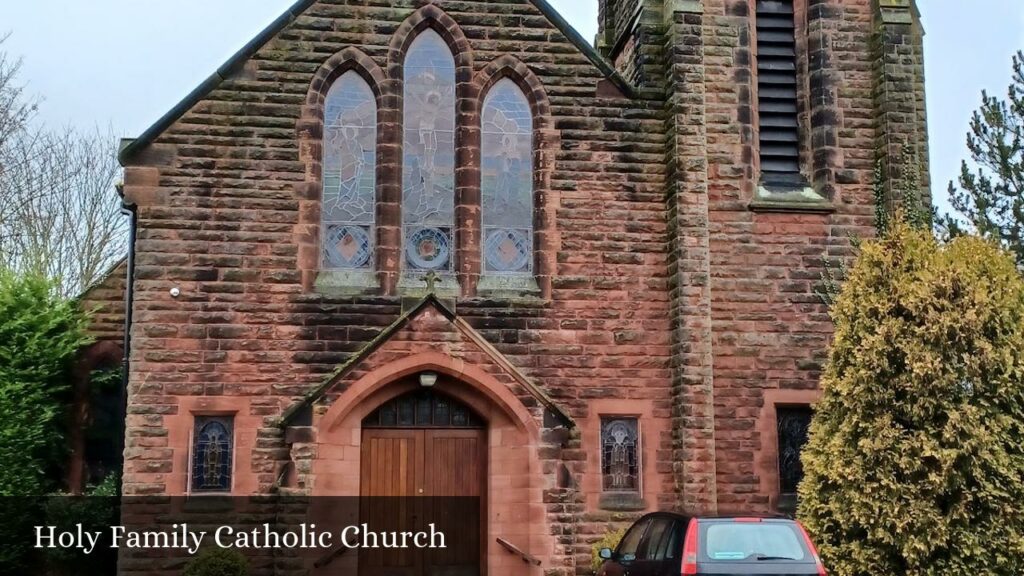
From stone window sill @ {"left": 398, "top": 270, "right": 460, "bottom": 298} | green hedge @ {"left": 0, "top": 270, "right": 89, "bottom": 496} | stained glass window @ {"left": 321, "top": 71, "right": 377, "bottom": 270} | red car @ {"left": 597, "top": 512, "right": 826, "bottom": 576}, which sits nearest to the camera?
red car @ {"left": 597, "top": 512, "right": 826, "bottom": 576}

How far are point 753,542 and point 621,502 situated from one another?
4680 millimetres

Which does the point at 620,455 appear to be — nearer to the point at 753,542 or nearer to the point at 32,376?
the point at 753,542

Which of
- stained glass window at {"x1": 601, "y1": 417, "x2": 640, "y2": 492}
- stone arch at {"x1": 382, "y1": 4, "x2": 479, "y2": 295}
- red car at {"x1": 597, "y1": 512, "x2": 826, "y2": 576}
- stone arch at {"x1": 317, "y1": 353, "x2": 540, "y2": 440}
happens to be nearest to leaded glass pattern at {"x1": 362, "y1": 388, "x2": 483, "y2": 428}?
stone arch at {"x1": 317, "y1": 353, "x2": 540, "y2": 440}

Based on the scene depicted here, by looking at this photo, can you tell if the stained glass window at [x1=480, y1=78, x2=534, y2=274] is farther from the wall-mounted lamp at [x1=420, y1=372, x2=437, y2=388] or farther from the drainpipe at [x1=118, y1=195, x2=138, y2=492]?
the drainpipe at [x1=118, y1=195, x2=138, y2=492]

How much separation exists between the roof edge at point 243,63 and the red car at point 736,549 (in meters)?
6.93

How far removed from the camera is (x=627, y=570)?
10742 millimetres

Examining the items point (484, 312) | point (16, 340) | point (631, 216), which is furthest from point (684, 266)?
point (16, 340)

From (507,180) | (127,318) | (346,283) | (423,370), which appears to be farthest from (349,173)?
(127,318)

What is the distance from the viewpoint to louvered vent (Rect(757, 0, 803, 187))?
1522 centimetres

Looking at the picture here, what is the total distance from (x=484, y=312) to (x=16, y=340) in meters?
6.05

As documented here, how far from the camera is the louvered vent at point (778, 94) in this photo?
15219 millimetres

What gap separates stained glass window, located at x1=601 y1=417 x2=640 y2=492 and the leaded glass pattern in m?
1.62

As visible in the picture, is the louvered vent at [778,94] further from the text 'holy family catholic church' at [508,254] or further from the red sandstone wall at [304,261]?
the red sandstone wall at [304,261]

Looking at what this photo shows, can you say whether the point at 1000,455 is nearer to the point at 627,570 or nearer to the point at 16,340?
the point at 627,570
